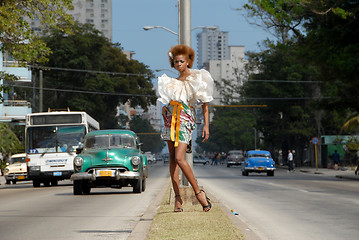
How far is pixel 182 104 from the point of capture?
8633 mm

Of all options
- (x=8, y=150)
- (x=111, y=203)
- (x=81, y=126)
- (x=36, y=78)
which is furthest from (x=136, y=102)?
(x=111, y=203)

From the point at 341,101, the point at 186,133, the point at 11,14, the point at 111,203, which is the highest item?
the point at 11,14

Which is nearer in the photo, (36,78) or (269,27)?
(269,27)

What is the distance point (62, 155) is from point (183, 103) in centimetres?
2043

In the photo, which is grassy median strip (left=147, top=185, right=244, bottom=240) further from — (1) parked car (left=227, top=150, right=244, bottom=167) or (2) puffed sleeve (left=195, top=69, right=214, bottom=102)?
(1) parked car (left=227, top=150, right=244, bottom=167)

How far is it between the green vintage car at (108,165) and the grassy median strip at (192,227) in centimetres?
956

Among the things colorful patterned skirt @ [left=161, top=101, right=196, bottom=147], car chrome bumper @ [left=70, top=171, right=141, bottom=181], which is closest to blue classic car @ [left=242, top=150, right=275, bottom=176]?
car chrome bumper @ [left=70, top=171, right=141, bottom=181]

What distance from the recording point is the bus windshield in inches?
1113

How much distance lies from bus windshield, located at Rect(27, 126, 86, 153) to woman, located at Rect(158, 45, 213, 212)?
1985cm

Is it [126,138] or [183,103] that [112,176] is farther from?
[183,103]

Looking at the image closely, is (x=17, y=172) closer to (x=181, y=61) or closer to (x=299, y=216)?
(x=299, y=216)

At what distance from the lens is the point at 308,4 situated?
97.2 feet

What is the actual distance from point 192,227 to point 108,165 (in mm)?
11603

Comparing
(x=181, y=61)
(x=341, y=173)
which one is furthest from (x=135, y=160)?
(x=341, y=173)
